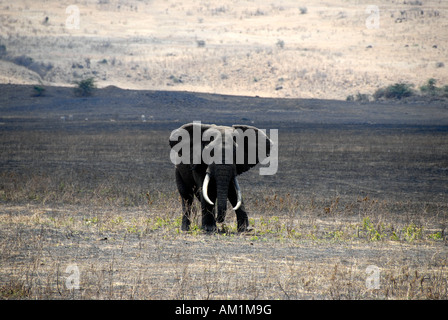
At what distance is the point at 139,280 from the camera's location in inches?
317

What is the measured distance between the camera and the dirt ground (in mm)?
8000

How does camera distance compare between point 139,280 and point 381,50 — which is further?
point 381,50

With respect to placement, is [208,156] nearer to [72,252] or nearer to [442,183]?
[72,252]

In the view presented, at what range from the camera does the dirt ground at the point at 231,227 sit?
26.2 feet

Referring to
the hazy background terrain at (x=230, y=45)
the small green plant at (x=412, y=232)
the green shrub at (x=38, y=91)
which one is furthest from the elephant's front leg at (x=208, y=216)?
the hazy background terrain at (x=230, y=45)

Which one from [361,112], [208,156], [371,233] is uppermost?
[208,156]

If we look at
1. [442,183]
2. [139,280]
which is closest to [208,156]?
[139,280]

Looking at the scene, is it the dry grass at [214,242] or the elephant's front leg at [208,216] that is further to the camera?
the elephant's front leg at [208,216]

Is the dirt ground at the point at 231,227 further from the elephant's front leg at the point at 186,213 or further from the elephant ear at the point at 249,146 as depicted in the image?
the elephant ear at the point at 249,146

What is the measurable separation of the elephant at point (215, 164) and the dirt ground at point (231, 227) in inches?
15.6

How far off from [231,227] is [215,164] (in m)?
1.59

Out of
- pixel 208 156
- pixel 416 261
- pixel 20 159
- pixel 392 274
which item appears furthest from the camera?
pixel 20 159

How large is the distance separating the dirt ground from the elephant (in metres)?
0.40

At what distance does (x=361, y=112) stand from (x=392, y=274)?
5006 centimetres
